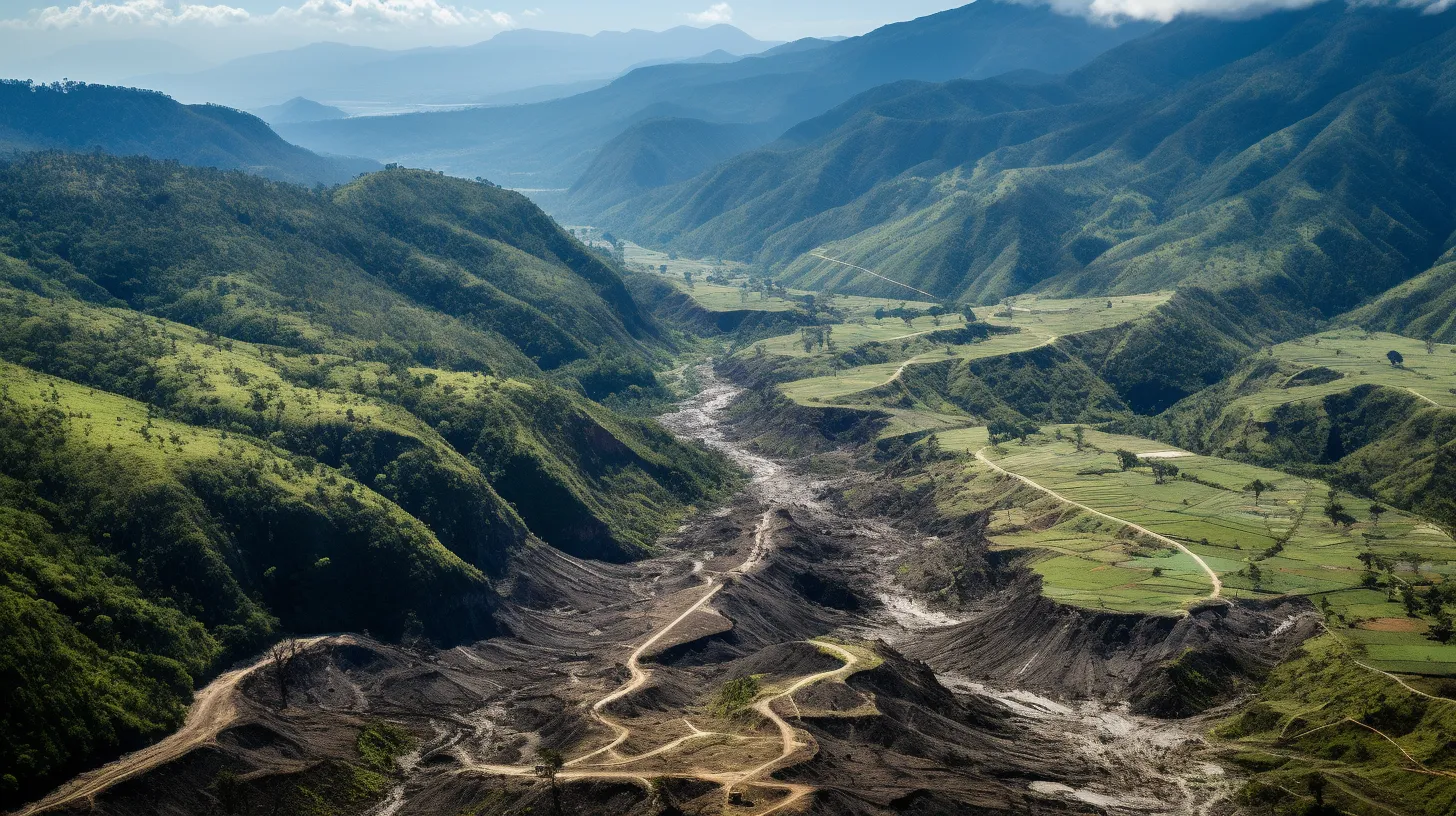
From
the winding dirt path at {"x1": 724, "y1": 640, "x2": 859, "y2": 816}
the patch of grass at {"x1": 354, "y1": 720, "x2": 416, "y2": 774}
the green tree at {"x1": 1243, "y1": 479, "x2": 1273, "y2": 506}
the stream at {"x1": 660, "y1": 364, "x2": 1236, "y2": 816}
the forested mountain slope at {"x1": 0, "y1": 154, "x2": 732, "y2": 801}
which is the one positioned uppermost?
the forested mountain slope at {"x1": 0, "y1": 154, "x2": 732, "y2": 801}

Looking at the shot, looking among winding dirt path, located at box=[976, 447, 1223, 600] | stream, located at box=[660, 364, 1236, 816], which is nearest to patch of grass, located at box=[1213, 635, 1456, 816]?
stream, located at box=[660, 364, 1236, 816]

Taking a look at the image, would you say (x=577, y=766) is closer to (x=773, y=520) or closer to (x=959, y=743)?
(x=959, y=743)

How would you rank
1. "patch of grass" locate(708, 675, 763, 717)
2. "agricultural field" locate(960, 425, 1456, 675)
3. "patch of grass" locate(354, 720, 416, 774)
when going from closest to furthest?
"patch of grass" locate(354, 720, 416, 774)
"patch of grass" locate(708, 675, 763, 717)
"agricultural field" locate(960, 425, 1456, 675)

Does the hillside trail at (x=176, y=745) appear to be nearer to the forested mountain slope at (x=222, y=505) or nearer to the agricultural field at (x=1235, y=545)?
the forested mountain slope at (x=222, y=505)

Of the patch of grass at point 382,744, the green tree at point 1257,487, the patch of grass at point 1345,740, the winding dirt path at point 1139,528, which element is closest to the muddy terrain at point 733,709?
the patch of grass at point 382,744

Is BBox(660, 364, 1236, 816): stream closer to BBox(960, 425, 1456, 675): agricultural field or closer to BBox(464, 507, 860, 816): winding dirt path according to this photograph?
BBox(960, 425, 1456, 675): agricultural field

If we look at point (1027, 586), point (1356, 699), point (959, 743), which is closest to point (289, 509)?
point (959, 743)
